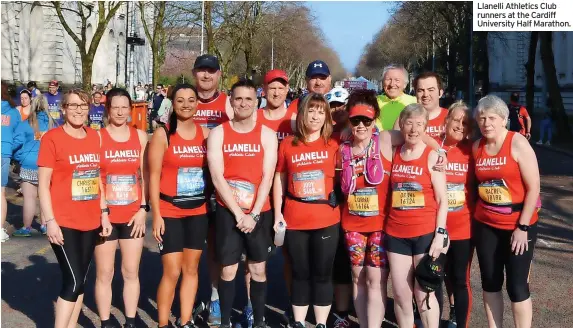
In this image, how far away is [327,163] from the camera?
208 inches

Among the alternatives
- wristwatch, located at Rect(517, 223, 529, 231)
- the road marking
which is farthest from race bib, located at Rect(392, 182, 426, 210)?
the road marking

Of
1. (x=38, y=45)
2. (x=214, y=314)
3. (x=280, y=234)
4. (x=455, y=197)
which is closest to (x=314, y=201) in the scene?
(x=280, y=234)

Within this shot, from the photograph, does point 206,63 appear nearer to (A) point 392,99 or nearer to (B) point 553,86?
(A) point 392,99

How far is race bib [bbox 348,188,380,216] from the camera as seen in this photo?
5.11 m

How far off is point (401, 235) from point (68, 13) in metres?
35.7

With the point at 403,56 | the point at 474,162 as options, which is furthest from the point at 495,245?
the point at 403,56

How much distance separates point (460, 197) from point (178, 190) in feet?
7.32

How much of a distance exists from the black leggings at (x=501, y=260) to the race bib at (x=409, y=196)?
1.81 feet

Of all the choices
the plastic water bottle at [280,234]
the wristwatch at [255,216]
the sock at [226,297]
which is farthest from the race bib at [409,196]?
the sock at [226,297]

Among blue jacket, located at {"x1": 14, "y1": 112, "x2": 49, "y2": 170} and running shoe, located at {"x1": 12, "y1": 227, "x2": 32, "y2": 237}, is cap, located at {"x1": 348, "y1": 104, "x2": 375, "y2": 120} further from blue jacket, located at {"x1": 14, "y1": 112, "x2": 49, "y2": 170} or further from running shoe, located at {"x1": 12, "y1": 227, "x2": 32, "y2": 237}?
running shoe, located at {"x1": 12, "y1": 227, "x2": 32, "y2": 237}

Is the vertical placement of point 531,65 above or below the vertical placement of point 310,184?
above

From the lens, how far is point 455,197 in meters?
5.23

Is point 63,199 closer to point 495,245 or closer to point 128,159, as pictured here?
point 128,159

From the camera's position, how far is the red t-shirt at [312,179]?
526 cm
